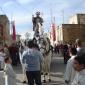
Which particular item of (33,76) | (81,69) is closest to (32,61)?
(33,76)

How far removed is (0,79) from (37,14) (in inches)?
644

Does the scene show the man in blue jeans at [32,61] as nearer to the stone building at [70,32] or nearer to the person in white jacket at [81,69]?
the person in white jacket at [81,69]

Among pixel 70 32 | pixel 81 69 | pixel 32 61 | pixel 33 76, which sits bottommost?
pixel 70 32

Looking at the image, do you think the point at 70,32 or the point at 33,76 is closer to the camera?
the point at 33,76

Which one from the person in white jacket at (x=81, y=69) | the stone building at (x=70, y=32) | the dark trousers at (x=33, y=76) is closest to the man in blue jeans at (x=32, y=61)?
the dark trousers at (x=33, y=76)

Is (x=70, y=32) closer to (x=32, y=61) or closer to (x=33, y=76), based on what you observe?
(x=33, y=76)

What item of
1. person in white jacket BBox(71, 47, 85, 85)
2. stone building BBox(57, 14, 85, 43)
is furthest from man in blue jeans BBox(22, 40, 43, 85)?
stone building BBox(57, 14, 85, 43)

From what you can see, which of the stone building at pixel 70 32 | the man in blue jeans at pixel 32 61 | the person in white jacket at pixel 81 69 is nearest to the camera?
the person in white jacket at pixel 81 69

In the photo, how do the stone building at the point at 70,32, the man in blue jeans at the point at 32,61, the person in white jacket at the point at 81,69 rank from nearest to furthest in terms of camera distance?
1. the person in white jacket at the point at 81,69
2. the man in blue jeans at the point at 32,61
3. the stone building at the point at 70,32

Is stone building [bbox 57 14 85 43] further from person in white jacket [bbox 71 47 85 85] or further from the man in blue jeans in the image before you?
person in white jacket [bbox 71 47 85 85]

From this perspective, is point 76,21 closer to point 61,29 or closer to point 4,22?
point 61,29

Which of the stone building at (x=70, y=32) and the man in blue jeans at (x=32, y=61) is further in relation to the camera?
the stone building at (x=70, y=32)

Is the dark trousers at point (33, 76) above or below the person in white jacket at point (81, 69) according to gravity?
below

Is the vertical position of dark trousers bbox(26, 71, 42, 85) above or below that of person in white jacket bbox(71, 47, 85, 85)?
below
